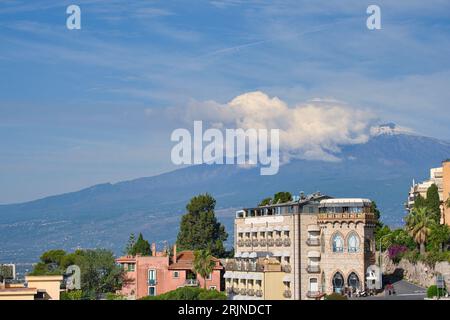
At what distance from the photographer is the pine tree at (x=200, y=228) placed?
155250 millimetres

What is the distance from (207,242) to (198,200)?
887cm

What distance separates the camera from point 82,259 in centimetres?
11775

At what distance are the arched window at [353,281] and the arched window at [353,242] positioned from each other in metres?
2.41

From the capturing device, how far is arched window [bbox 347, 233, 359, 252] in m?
98.3

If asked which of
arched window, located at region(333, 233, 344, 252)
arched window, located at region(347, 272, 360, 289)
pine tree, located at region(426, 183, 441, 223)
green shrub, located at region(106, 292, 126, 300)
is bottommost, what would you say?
green shrub, located at region(106, 292, 126, 300)

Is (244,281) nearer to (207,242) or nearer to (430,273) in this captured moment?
(430,273)

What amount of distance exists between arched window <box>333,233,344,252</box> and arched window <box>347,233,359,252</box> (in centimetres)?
71

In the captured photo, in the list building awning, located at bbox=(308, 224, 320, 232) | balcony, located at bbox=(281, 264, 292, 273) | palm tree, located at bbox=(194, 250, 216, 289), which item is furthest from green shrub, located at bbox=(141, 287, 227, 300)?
palm tree, located at bbox=(194, 250, 216, 289)

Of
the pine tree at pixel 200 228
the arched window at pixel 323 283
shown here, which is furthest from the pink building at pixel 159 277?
the pine tree at pixel 200 228

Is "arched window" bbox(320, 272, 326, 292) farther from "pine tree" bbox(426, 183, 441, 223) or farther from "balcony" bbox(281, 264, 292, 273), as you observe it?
"pine tree" bbox(426, 183, 441, 223)

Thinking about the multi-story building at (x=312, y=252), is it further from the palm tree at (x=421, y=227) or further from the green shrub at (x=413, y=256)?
the green shrub at (x=413, y=256)
